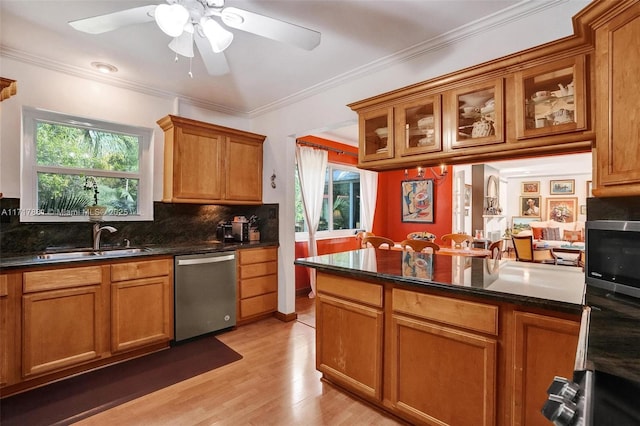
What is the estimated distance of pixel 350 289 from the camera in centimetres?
196

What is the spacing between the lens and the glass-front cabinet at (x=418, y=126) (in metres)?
2.06

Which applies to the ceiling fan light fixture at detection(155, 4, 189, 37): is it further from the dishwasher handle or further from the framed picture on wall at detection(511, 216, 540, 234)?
the framed picture on wall at detection(511, 216, 540, 234)

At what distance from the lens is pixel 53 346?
2.18 metres

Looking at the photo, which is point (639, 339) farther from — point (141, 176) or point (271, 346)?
point (141, 176)

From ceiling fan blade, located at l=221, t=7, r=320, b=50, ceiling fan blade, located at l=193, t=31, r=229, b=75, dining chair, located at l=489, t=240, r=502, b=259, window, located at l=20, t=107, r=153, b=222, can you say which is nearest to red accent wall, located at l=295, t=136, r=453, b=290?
dining chair, located at l=489, t=240, r=502, b=259

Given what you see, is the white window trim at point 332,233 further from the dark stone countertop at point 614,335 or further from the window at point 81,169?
the dark stone countertop at point 614,335

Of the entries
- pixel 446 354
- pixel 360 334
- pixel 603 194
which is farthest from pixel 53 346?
pixel 603 194

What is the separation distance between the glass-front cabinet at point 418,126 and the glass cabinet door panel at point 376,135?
9 centimetres

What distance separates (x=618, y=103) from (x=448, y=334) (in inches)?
51.0

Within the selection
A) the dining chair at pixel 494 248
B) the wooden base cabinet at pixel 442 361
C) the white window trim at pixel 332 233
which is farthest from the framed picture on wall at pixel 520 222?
the wooden base cabinet at pixel 442 361

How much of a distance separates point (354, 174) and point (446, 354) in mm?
4517

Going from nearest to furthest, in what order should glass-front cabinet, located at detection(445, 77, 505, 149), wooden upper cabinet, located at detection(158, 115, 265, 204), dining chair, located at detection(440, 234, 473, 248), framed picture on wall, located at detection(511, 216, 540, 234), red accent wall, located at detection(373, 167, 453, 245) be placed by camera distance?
glass-front cabinet, located at detection(445, 77, 505, 149)
wooden upper cabinet, located at detection(158, 115, 265, 204)
dining chair, located at detection(440, 234, 473, 248)
red accent wall, located at detection(373, 167, 453, 245)
framed picture on wall, located at detection(511, 216, 540, 234)

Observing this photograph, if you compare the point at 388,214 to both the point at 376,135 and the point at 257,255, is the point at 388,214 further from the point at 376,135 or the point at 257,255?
the point at 376,135

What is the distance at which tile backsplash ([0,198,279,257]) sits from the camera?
245 centimetres
